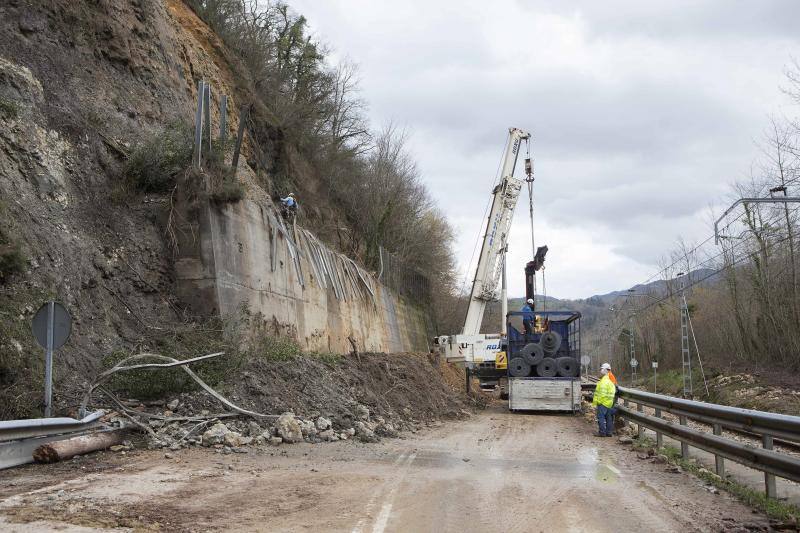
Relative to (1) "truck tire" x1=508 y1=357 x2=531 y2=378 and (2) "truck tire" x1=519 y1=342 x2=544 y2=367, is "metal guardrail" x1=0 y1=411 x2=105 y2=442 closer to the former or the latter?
(1) "truck tire" x1=508 y1=357 x2=531 y2=378

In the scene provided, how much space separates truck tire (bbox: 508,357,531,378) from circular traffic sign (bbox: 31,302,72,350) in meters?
15.2

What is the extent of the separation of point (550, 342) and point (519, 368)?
5.20ft

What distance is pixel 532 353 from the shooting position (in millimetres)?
22094

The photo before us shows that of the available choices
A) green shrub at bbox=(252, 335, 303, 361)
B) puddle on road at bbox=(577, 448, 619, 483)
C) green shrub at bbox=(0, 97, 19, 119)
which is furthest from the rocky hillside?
puddle on road at bbox=(577, 448, 619, 483)

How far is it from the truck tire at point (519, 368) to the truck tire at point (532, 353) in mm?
173

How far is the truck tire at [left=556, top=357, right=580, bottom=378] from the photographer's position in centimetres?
2139

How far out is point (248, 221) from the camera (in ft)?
54.6

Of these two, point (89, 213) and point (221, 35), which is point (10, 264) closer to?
point (89, 213)

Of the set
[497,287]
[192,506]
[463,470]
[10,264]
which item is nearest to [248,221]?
[10,264]

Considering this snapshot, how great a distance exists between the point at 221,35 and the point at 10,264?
16.9m

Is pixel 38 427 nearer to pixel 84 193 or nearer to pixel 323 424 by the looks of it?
pixel 323 424

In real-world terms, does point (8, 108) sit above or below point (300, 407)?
above

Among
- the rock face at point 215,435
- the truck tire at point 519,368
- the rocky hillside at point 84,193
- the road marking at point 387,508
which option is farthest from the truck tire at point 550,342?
the rock face at point 215,435

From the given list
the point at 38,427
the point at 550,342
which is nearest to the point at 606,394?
the point at 550,342
